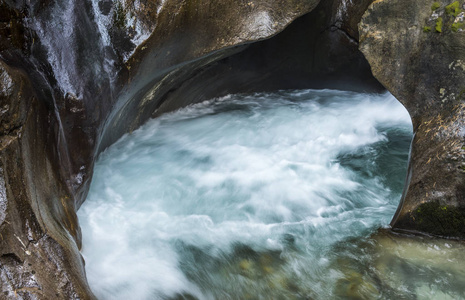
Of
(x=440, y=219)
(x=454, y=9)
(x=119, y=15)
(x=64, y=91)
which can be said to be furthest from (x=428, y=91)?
(x=64, y=91)

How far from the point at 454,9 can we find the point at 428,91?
2.38 ft

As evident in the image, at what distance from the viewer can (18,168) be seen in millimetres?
2975

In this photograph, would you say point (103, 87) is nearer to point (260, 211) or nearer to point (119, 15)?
point (119, 15)

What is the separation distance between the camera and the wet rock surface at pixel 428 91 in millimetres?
3912

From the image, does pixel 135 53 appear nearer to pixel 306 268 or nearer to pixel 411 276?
pixel 306 268

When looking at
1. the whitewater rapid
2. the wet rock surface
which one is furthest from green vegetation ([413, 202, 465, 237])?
the whitewater rapid

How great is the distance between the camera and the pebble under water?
3678 mm

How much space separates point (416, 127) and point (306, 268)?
165 centimetres

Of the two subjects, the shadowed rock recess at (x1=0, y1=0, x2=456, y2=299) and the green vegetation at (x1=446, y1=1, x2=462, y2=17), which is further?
the green vegetation at (x1=446, y1=1, x2=462, y2=17)

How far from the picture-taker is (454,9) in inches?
158

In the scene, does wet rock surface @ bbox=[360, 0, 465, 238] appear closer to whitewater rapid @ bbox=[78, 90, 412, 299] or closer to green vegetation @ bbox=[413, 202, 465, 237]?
green vegetation @ bbox=[413, 202, 465, 237]

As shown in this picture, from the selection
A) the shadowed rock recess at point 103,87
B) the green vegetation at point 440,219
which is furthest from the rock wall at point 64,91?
the green vegetation at point 440,219

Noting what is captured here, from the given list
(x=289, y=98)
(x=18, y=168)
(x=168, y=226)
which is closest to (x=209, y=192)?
(x=168, y=226)

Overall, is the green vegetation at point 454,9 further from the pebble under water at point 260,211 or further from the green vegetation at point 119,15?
the green vegetation at point 119,15
